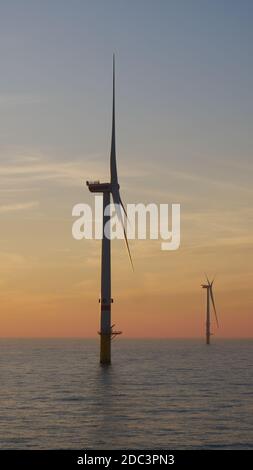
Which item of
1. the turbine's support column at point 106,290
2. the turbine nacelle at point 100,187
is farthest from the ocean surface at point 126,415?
the turbine nacelle at point 100,187

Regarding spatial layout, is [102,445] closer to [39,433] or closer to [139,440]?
[139,440]

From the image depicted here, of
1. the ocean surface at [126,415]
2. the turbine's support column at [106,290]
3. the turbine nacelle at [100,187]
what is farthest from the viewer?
the turbine nacelle at [100,187]

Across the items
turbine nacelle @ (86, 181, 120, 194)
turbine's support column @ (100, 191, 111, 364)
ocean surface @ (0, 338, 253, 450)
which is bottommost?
ocean surface @ (0, 338, 253, 450)

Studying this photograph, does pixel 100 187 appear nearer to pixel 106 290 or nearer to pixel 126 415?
pixel 106 290

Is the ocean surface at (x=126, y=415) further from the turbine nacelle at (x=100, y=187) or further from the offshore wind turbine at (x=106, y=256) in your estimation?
the turbine nacelle at (x=100, y=187)

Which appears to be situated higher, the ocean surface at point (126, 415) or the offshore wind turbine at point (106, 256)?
the offshore wind turbine at point (106, 256)

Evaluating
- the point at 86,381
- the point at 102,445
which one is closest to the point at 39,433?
the point at 102,445

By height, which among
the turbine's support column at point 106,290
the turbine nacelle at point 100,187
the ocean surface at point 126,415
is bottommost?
the ocean surface at point 126,415

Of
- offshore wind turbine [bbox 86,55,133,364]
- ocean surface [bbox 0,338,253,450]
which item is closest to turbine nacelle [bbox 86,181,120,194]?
offshore wind turbine [bbox 86,55,133,364]

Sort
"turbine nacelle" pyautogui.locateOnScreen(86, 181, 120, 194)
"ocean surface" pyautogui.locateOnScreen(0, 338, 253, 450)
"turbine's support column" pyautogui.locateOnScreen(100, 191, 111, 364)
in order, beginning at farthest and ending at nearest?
"turbine nacelle" pyautogui.locateOnScreen(86, 181, 120, 194) → "turbine's support column" pyautogui.locateOnScreen(100, 191, 111, 364) → "ocean surface" pyautogui.locateOnScreen(0, 338, 253, 450)

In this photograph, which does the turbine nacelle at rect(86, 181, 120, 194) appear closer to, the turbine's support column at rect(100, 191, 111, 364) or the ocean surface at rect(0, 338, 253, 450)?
the turbine's support column at rect(100, 191, 111, 364)

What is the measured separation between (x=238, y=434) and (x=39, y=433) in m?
17.5
